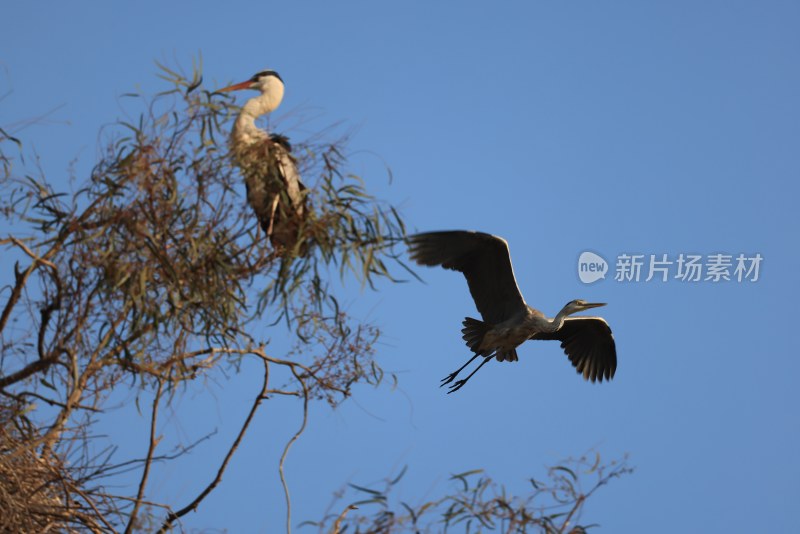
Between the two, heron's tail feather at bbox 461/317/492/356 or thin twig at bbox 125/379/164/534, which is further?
heron's tail feather at bbox 461/317/492/356

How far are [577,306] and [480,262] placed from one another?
89cm

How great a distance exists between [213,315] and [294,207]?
2.06 feet

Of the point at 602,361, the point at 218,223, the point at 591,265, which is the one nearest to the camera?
the point at 218,223

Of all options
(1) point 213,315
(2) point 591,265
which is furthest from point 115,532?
(2) point 591,265

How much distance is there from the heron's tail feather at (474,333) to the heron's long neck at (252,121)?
2045mm

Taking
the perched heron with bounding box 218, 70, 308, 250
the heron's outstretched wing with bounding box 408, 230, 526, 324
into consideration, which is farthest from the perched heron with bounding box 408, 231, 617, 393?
the perched heron with bounding box 218, 70, 308, 250

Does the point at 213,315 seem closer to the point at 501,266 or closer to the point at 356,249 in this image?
the point at 356,249

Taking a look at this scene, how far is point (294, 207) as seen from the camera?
5062 millimetres

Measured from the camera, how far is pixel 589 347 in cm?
819

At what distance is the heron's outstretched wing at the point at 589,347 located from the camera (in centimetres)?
806

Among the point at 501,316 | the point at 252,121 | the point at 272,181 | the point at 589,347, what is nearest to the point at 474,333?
the point at 501,316

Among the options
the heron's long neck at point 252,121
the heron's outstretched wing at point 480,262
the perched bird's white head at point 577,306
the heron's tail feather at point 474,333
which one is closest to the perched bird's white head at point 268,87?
the heron's long neck at point 252,121

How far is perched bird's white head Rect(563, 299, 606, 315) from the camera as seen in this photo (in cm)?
774

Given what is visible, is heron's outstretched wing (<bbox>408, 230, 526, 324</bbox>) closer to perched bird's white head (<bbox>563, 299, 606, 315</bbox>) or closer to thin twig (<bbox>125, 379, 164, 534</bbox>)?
perched bird's white head (<bbox>563, 299, 606, 315</bbox>)
